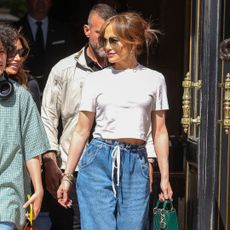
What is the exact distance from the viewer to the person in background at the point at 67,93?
5711 mm

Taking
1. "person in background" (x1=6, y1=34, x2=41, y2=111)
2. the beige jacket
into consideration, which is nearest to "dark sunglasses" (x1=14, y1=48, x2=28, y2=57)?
"person in background" (x1=6, y1=34, x2=41, y2=111)

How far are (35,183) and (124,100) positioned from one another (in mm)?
684

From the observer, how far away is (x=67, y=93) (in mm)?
5797

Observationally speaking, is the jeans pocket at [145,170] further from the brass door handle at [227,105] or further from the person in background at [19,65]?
the person in background at [19,65]

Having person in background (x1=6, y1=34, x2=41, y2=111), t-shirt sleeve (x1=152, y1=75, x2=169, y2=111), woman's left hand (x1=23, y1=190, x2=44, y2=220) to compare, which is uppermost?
person in background (x1=6, y1=34, x2=41, y2=111)

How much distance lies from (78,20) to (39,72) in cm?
101

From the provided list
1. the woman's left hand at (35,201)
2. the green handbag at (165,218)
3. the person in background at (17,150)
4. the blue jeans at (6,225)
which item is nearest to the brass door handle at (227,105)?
the green handbag at (165,218)

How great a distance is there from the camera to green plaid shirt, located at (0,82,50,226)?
444cm

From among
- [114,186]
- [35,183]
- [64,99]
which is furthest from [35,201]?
[64,99]

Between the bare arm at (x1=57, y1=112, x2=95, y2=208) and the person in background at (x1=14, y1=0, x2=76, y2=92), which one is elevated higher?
the person in background at (x1=14, y1=0, x2=76, y2=92)

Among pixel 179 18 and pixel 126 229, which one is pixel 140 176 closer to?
pixel 126 229

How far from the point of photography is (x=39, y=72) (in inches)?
313

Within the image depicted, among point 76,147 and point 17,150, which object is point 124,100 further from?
point 17,150

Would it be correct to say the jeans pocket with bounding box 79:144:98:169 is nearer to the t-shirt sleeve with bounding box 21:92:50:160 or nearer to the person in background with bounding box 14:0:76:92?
the t-shirt sleeve with bounding box 21:92:50:160
